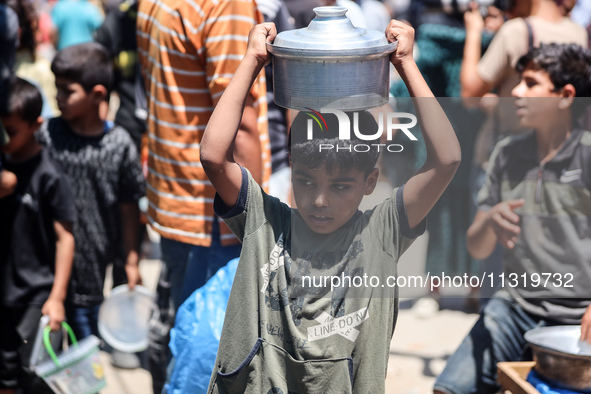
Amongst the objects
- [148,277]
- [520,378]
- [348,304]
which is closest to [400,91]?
[148,277]

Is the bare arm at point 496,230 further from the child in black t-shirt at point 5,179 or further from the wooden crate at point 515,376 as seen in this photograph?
the child in black t-shirt at point 5,179

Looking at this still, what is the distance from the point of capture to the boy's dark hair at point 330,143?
1993mm

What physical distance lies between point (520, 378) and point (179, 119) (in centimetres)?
149

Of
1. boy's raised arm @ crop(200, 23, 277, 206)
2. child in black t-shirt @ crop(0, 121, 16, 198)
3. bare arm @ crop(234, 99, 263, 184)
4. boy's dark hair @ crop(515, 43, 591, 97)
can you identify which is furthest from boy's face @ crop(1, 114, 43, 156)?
boy's dark hair @ crop(515, 43, 591, 97)

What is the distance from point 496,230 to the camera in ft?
7.80

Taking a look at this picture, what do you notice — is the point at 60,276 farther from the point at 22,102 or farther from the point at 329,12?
the point at 329,12

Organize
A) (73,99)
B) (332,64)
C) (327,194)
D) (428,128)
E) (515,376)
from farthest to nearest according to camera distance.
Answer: (73,99) → (515,376) → (327,194) → (428,128) → (332,64)

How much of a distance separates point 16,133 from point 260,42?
1.78 metres

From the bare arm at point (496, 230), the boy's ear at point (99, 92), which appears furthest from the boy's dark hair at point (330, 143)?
the boy's ear at point (99, 92)

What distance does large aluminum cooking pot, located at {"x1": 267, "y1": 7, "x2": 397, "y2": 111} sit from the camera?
1853 millimetres

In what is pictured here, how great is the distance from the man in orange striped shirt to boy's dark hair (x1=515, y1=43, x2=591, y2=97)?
3.73 ft

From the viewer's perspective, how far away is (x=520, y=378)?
8.18ft

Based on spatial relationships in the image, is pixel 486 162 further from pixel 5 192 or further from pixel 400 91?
pixel 400 91

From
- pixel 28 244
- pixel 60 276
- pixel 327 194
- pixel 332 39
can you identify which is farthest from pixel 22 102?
pixel 332 39
